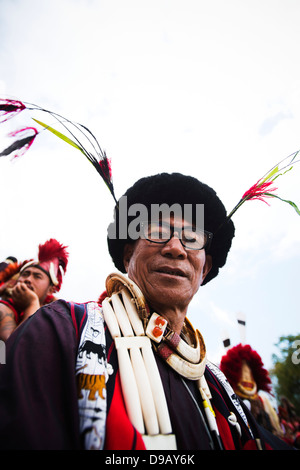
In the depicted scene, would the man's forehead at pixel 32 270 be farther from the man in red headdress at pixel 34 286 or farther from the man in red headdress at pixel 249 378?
the man in red headdress at pixel 249 378

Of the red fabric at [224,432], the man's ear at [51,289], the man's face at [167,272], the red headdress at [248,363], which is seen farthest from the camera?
the red headdress at [248,363]

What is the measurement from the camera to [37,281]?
12.4 feet

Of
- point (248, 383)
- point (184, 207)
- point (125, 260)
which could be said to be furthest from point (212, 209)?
point (248, 383)

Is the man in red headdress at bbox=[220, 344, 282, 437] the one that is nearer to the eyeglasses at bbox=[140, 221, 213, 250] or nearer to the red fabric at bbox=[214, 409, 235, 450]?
the red fabric at bbox=[214, 409, 235, 450]

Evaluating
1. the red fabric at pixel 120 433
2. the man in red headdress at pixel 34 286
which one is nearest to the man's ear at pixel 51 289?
the man in red headdress at pixel 34 286

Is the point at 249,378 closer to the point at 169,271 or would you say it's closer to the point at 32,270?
the point at 169,271

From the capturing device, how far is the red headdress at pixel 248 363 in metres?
4.60

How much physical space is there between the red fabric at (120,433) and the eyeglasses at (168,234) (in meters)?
1.16

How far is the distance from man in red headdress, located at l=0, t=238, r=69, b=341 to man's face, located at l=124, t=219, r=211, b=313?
5.91ft

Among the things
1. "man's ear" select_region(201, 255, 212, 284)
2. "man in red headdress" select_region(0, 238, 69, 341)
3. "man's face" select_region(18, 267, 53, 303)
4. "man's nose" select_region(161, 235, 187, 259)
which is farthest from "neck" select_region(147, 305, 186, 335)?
"man's face" select_region(18, 267, 53, 303)

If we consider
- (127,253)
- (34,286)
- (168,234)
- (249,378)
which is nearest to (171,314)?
(168,234)

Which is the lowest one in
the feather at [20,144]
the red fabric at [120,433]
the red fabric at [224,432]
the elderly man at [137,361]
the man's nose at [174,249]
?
the red fabric at [224,432]

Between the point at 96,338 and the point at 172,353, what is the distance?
544mm

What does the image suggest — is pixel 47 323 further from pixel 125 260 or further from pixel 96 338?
pixel 125 260
